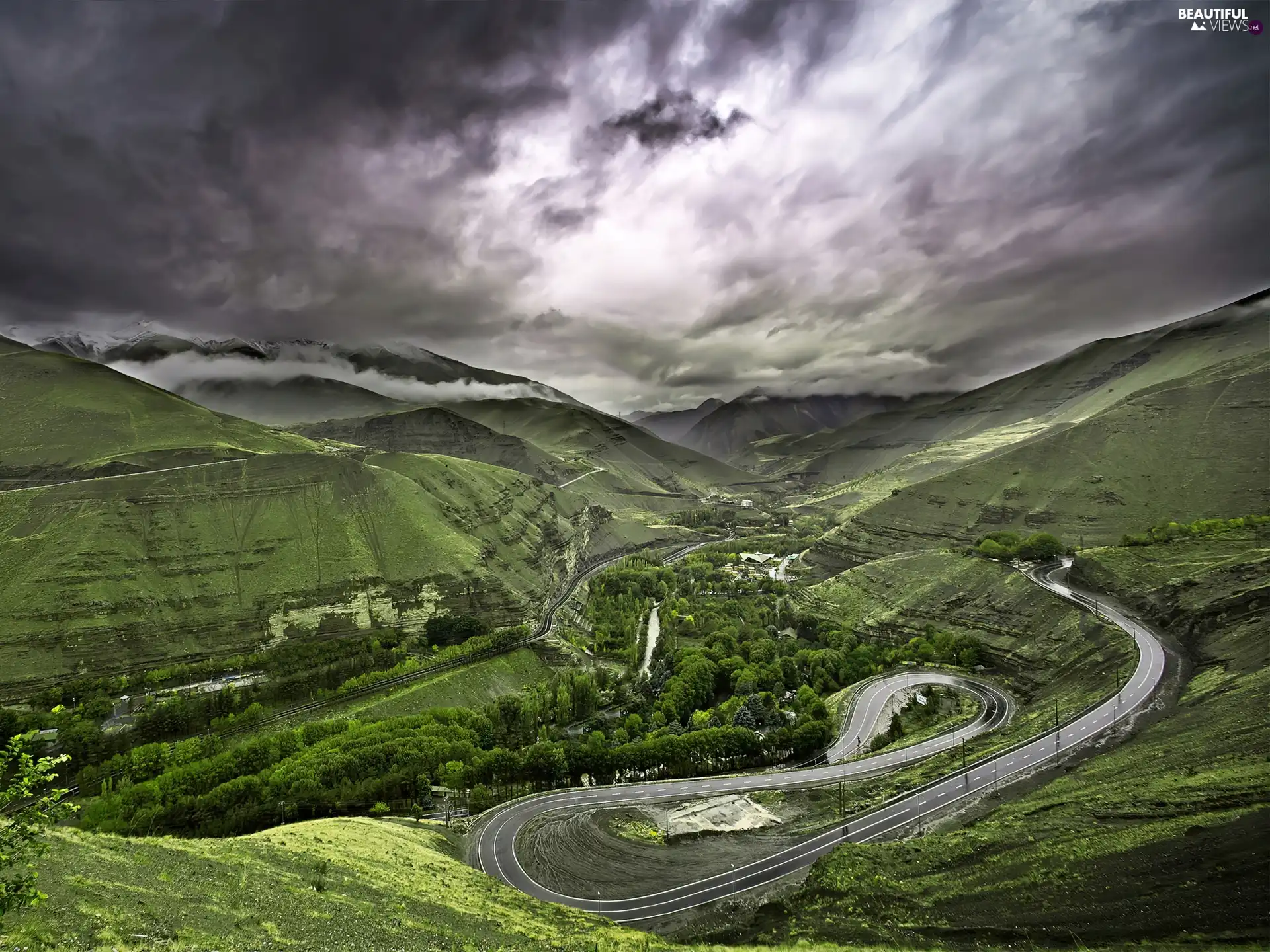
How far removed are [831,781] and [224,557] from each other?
12438 centimetres

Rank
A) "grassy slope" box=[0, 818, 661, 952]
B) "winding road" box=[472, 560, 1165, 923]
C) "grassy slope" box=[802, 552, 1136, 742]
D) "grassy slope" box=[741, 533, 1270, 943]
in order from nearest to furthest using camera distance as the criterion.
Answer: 1. "grassy slope" box=[0, 818, 661, 952]
2. "grassy slope" box=[741, 533, 1270, 943]
3. "winding road" box=[472, 560, 1165, 923]
4. "grassy slope" box=[802, 552, 1136, 742]

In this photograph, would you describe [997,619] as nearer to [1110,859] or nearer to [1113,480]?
[1110,859]

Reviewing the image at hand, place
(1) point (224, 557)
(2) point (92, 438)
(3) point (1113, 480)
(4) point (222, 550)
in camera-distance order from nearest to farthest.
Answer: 1. (1) point (224, 557)
2. (4) point (222, 550)
3. (3) point (1113, 480)
4. (2) point (92, 438)

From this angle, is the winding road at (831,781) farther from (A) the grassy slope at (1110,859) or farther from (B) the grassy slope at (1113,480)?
(B) the grassy slope at (1113,480)

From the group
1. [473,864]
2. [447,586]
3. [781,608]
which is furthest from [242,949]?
[781,608]

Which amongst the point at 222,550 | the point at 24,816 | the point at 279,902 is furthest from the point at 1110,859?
the point at 222,550

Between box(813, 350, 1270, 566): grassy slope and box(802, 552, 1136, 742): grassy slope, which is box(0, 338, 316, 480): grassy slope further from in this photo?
box(813, 350, 1270, 566): grassy slope

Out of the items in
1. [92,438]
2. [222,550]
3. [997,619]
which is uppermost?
[92,438]

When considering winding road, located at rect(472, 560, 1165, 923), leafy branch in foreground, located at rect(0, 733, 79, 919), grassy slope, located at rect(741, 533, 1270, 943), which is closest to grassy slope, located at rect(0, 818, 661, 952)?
leafy branch in foreground, located at rect(0, 733, 79, 919)

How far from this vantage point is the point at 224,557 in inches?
4628

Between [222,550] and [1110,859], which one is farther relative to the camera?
→ [222,550]

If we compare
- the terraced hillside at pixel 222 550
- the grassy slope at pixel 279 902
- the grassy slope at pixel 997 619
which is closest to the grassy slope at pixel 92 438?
the terraced hillside at pixel 222 550

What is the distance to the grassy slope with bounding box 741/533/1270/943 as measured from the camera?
1075 inches

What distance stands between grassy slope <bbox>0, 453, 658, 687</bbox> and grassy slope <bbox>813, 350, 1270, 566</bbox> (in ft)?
348
